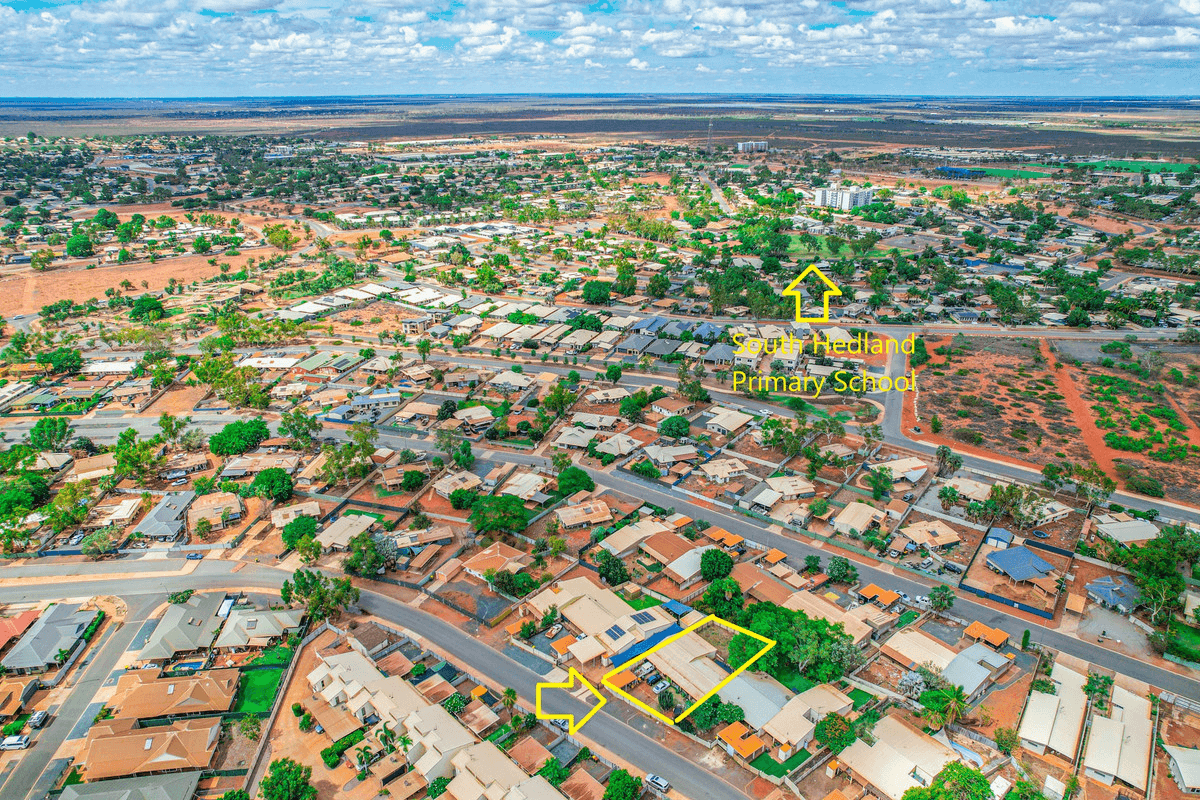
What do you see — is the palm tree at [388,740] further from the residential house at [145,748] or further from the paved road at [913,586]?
the paved road at [913,586]

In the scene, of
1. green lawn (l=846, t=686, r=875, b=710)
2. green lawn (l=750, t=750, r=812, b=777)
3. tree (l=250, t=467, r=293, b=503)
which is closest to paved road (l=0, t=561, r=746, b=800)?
green lawn (l=750, t=750, r=812, b=777)

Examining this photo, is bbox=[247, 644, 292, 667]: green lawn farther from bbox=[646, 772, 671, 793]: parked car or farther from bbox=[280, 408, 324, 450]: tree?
bbox=[280, 408, 324, 450]: tree

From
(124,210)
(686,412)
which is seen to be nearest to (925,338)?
(686,412)

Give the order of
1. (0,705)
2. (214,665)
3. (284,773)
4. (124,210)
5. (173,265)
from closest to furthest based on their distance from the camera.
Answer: (284,773) → (0,705) → (214,665) → (173,265) → (124,210)

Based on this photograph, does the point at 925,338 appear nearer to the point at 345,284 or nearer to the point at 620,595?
the point at 620,595

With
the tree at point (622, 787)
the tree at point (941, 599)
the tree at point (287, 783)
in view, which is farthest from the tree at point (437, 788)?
the tree at point (941, 599)

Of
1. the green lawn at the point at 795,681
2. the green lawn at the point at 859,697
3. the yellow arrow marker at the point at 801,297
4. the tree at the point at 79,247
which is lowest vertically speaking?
the green lawn at the point at 859,697

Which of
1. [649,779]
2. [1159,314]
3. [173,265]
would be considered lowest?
[649,779]
